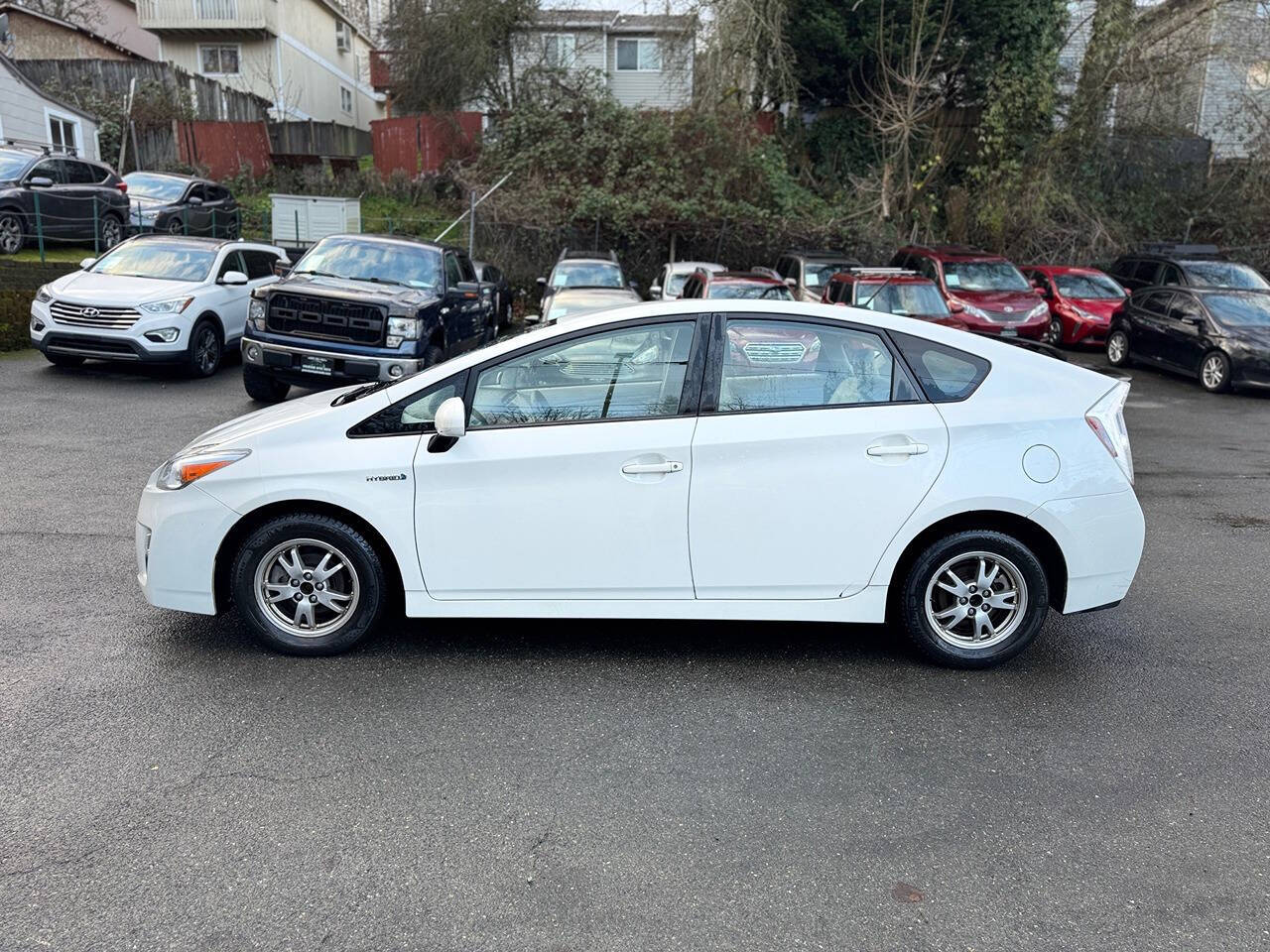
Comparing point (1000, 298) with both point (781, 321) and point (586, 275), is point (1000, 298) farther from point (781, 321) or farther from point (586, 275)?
point (781, 321)

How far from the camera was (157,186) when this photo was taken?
21.8m

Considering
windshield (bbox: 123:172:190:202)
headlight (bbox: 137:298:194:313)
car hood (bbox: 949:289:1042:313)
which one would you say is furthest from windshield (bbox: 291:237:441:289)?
windshield (bbox: 123:172:190:202)

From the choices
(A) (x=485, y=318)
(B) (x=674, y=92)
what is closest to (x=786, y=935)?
(A) (x=485, y=318)

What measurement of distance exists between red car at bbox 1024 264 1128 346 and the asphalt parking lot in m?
14.8

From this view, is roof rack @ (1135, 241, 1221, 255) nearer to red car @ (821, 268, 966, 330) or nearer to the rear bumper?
red car @ (821, 268, 966, 330)

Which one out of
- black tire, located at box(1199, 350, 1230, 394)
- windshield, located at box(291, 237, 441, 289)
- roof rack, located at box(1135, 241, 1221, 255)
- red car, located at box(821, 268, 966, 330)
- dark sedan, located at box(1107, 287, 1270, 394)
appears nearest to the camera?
windshield, located at box(291, 237, 441, 289)

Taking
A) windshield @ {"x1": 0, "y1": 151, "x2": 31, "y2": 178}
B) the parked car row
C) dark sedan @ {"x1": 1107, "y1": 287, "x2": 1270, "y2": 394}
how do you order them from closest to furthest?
dark sedan @ {"x1": 1107, "y1": 287, "x2": 1270, "y2": 394} < the parked car row < windshield @ {"x1": 0, "y1": 151, "x2": 31, "y2": 178}

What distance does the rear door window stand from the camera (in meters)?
4.89

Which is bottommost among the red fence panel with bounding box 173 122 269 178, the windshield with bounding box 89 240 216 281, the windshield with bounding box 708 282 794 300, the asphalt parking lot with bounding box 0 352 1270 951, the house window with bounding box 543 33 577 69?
the asphalt parking lot with bounding box 0 352 1270 951

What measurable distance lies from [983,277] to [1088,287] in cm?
333

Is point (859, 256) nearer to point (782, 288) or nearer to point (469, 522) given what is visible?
point (782, 288)

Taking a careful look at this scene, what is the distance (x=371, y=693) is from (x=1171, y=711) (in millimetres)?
3571

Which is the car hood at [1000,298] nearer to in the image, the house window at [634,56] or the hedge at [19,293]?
the hedge at [19,293]

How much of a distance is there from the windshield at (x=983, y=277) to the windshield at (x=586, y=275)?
6088mm
